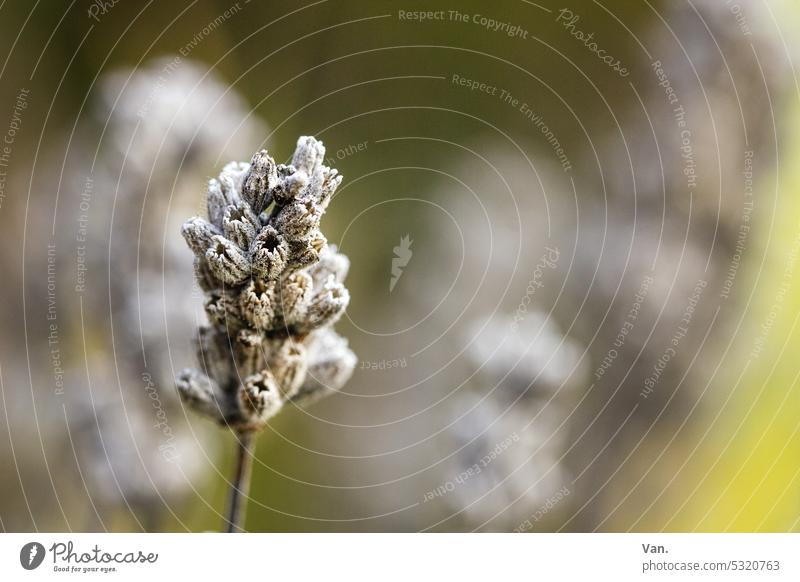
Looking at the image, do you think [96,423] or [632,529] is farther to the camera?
[632,529]

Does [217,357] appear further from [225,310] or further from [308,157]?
[308,157]

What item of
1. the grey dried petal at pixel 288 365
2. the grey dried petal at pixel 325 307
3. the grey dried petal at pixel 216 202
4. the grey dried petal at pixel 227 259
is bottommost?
the grey dried petal at pixel 288 365

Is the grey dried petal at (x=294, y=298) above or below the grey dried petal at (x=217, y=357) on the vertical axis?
above

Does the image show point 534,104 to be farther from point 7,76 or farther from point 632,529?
point 7,76

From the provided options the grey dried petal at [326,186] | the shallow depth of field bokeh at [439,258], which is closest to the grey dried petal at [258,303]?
the grey dried petal at [326,186]

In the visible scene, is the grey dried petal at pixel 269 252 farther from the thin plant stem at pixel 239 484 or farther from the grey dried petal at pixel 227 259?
the thin plant stem at pixel 239 484

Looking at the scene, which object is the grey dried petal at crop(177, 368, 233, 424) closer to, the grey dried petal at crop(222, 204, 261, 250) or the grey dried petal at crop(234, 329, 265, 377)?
the grey dried petal at crop(234, 329, 265, 377)
